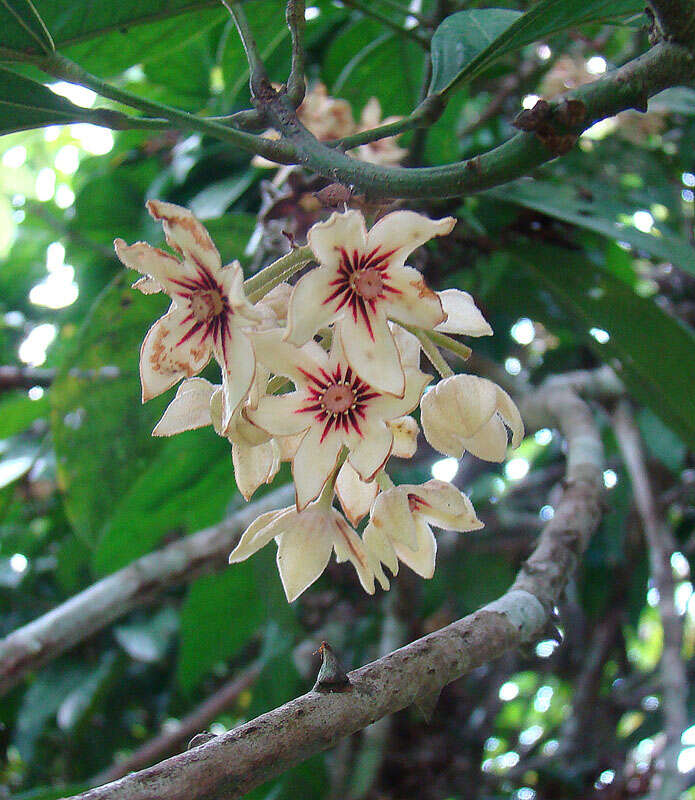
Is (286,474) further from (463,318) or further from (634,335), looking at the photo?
(463,318)

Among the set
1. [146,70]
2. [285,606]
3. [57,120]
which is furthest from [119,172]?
[57,120]

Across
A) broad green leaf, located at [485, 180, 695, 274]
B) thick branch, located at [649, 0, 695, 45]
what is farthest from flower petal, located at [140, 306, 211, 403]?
broad green leaf, located at [485, 180, 695, 274]

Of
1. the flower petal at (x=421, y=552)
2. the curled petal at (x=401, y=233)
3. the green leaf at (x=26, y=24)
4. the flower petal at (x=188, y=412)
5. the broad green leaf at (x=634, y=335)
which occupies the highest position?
the green leaf at (x=26, y=24)

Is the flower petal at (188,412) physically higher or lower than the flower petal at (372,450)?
higher

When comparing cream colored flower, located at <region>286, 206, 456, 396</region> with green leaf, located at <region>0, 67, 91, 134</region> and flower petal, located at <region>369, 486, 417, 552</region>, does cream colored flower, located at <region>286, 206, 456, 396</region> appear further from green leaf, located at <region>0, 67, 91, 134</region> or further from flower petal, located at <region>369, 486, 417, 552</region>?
green leaf, located at <region>0, 67, 91, 134</region>

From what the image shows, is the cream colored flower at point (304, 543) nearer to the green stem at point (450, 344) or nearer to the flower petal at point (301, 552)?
the flower petal at point (301, 552)

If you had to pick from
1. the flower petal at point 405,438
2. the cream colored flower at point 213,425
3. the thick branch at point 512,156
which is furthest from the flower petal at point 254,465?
the thick branch at point 512,156
